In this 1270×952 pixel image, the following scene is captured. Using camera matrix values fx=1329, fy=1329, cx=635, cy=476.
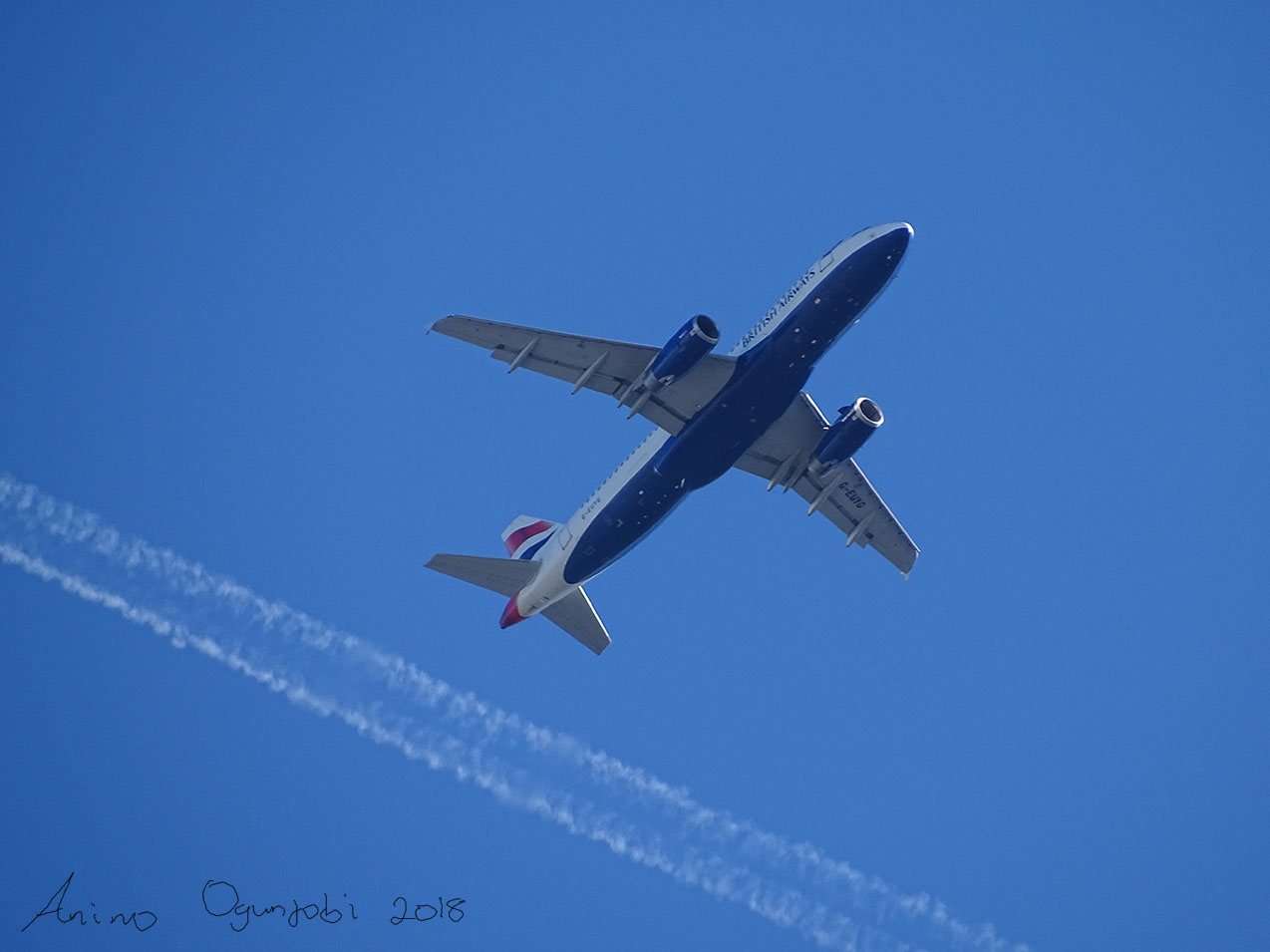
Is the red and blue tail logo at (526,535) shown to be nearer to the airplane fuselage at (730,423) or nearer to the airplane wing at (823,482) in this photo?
the airplane fuselage at (730,423)

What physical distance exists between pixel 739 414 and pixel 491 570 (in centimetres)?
1076

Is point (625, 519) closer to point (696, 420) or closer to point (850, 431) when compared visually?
point (696, 420)

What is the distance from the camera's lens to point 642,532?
44031 millimetres

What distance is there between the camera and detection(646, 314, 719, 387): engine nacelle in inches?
1567

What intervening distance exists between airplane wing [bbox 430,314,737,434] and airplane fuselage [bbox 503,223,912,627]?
49 centimetres

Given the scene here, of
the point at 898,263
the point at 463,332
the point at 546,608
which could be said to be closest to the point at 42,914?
the point at 546,608

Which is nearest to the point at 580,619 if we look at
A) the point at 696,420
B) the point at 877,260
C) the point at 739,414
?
the point at 696,420

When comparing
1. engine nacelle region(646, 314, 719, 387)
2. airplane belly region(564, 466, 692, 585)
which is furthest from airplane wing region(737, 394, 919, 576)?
engine nacelle region(646, 314, 719, 387)

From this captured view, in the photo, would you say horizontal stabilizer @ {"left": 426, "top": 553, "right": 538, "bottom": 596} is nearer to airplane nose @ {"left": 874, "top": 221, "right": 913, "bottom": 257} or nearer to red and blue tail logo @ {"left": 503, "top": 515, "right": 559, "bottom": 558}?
red and blue tail logo @ {"left": 503, "top": 515, "right": 559, "bottom": 558}

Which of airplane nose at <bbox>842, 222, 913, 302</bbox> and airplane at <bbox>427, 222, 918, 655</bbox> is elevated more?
airplane nose at <bbox>842, 222, 913, 302</bbox>

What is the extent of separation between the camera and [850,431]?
1742 inches

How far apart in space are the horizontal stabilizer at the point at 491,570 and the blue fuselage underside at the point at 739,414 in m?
1.92

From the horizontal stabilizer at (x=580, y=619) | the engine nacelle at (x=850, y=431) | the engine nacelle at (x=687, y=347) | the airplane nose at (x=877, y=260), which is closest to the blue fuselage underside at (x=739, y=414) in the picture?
the airplane nose at (x=877, y=260)

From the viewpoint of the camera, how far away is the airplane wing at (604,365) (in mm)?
41062
